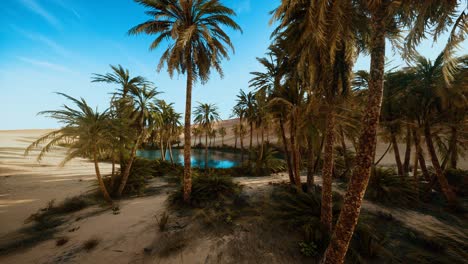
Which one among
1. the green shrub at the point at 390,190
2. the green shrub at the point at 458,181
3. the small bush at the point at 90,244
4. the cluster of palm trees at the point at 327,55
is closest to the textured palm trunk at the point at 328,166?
the cluster of palm trees at the point at 327,55

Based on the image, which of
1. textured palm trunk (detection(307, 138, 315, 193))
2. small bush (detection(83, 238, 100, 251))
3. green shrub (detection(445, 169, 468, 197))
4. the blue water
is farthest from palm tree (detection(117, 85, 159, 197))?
green shrub (detection(445, 169, 468, 197))

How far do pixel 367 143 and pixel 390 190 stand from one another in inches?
368

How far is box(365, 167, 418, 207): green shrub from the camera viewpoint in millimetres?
9375

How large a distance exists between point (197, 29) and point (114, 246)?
35.4 feet

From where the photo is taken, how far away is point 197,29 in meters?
8.66

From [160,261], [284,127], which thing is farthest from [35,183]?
[284,127]

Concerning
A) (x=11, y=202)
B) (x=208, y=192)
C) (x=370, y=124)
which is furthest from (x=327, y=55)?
(x=11, y=202)

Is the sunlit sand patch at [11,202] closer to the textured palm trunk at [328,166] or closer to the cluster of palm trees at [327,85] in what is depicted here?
the cluster of palm trees at [327,85]

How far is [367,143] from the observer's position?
3.65 m

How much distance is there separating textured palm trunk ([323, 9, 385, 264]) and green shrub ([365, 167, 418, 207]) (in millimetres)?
8122

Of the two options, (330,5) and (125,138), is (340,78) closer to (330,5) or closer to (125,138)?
(330,5)

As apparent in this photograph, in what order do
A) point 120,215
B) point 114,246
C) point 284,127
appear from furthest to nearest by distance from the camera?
point 284,127, point 120,215, point 114,246

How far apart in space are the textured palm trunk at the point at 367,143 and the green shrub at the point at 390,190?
8.12m

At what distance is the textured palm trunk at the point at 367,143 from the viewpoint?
12.0 ft
